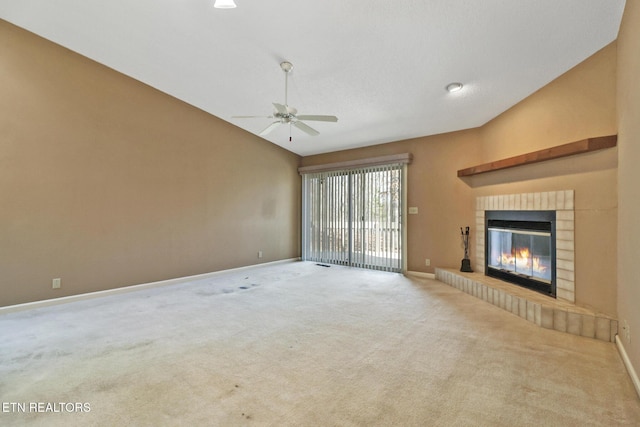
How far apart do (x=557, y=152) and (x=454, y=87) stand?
1.39 metres

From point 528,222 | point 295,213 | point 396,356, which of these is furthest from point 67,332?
point 528,222

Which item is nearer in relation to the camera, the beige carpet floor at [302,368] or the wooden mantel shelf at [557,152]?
the beige carpet floor at [302,368]

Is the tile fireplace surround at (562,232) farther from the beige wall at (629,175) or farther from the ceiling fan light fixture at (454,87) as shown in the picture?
the ceiling fan light fixture at (454,87)

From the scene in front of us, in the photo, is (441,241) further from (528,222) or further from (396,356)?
(396,356)

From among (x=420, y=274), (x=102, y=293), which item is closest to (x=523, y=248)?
(x=420, y=274)

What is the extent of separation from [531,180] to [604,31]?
156 cm

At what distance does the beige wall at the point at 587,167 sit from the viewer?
2543mm

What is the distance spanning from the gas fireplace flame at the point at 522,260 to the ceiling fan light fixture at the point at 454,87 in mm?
2269

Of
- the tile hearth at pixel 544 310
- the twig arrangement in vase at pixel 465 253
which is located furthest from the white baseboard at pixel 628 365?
the twig arrangement in vase at pixel 465 253

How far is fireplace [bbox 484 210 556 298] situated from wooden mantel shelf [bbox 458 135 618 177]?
2.08ft

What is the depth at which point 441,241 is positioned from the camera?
195 inches

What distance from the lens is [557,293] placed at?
2.96m

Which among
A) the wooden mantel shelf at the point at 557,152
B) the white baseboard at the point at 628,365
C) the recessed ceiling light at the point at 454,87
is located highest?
the recessed ceiling light at the point at 454,87

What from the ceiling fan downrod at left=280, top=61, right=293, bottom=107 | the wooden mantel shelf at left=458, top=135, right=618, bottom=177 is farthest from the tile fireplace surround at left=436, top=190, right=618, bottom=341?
the ceiling fan downrod at left=280, top=61, right=293, bottom=107
